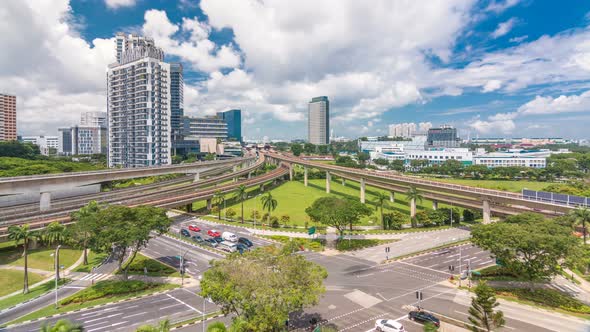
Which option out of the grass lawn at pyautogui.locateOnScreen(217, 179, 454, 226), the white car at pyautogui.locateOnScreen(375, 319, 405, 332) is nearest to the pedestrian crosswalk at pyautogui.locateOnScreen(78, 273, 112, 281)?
the white car at pyautogui.locateOnScreen(375, 319, 405, 332)

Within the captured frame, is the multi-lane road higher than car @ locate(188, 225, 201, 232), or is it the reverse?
car @ locate(188, 225, 201, 232)

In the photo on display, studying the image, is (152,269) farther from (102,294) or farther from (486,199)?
(486,199)

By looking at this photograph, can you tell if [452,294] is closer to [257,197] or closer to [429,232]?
[429,232]

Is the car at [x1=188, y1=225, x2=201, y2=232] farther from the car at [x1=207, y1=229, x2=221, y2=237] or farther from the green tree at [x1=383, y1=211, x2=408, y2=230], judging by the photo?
the green tree at [x1=383, y1=211, x2=408, y2=230]

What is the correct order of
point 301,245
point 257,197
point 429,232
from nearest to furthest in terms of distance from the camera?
point 301,245, point 429,232, point 257,197

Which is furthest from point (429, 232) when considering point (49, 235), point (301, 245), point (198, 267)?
point (49, 235)

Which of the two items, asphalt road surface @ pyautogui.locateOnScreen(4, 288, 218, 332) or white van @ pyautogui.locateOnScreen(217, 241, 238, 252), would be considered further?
white van @ pyautogui.locateOnScreen(217, 241, 238, 252)
